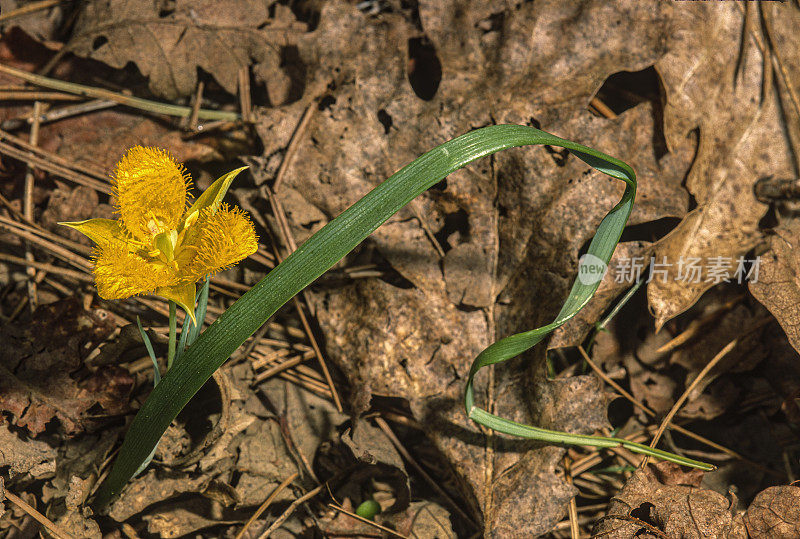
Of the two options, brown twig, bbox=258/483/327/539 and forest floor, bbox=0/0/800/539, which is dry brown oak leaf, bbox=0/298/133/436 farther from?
brown twig, bbox=258/483/327/539

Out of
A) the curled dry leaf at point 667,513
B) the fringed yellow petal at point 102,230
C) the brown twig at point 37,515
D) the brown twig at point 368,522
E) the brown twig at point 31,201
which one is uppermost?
the brown twig at point 31,201

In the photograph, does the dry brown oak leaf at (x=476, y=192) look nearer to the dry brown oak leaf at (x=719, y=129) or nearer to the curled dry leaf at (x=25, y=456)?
the dry brown oak leaf at (x=719, y=129)

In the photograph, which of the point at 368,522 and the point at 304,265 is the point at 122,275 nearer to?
the point at 304,265

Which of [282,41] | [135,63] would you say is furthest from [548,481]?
[135,63]

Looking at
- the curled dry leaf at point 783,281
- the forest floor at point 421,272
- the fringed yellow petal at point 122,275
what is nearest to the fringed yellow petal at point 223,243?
the fringed yellow petal at point 122,275

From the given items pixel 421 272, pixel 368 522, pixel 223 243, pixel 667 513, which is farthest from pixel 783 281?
pixel 223 243

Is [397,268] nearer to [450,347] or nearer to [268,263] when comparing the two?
[450,347]
